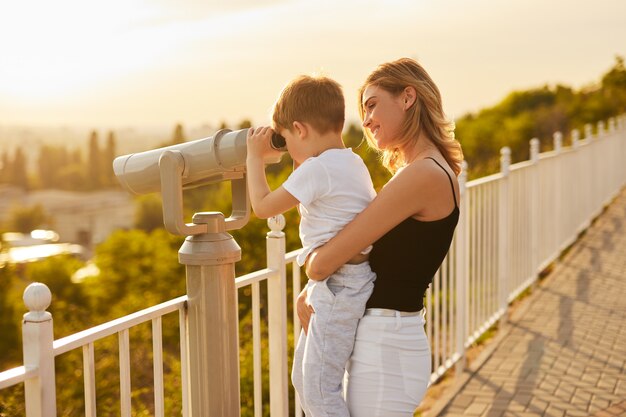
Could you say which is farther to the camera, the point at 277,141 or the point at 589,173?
the point at 589,173

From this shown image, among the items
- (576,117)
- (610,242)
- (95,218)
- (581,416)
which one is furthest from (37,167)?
(581,416)

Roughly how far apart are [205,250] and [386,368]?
0.65 m

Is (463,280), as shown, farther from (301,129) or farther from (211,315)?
(301,129)

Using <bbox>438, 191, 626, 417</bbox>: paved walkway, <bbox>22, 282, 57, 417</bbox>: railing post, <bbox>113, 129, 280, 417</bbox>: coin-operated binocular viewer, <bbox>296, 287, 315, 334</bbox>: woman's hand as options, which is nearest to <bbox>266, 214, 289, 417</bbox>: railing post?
<bbox>113, 129, 280, 417</bbox>: coin-operated binocular viewer

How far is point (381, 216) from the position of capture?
6.82 ft

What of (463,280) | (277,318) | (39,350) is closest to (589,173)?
(463,280)

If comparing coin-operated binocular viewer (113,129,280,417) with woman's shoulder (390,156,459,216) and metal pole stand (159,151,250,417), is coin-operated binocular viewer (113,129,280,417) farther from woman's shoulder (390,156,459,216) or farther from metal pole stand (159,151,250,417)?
woman's shoulder (390,156,459,216)

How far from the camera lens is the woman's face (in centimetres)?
224

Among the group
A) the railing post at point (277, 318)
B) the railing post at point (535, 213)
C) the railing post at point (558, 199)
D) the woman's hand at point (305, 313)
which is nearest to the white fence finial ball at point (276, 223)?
the railing post at point (277, 318)

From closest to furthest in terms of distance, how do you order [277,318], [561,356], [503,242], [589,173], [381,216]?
[381,216] < [277,318] < [561,356] < [503,242] < [589,173]

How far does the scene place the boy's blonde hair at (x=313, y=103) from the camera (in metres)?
2.09

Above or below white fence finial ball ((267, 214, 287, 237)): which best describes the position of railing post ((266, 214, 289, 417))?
below

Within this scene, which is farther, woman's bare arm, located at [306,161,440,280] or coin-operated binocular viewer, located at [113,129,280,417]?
coin-operated binocular viewer, located at [113,129,280,417]

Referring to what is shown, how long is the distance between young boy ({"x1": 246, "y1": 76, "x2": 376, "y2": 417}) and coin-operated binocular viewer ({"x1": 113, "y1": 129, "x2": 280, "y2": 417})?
20cm
